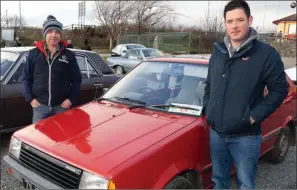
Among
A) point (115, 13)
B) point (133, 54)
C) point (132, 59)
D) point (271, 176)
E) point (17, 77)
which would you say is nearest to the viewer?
point (271, 176)

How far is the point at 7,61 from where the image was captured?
17.1 ft

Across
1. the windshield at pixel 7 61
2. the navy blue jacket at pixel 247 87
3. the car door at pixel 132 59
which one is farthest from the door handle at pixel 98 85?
the car door at pixel 132 59

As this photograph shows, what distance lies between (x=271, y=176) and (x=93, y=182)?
3.07 metres

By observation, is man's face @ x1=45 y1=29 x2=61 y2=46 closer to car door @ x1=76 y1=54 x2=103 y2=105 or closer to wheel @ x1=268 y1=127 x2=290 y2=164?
car door @ x1=76 y1=54 x2=103 y2=105

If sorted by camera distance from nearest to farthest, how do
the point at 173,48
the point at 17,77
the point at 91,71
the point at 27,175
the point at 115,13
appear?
1. the point at 27,175
2. the point at 17,77
3. the point at 91,71
4. the point at 173,48
5. the point at 115,13

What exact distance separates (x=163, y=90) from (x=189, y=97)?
0.31 meters

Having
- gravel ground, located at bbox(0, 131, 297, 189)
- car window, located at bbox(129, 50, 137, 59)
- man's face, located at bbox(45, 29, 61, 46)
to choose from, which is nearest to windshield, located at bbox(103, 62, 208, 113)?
man's face, located at bbox(45, 29, 61, 46)

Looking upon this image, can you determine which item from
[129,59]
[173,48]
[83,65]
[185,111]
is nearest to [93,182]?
[185,111]

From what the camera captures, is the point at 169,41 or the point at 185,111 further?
the point at 169,41

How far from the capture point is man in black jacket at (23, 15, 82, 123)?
3.60 meters

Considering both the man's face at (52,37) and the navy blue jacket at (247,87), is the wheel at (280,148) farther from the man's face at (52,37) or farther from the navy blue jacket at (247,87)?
the man's face at (52,37)

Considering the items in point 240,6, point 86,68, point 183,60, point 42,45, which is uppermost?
point 240,6

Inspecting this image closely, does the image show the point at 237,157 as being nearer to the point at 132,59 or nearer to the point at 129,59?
the point at 132,59

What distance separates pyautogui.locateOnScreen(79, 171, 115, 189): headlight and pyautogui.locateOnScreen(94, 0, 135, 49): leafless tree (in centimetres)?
3495
